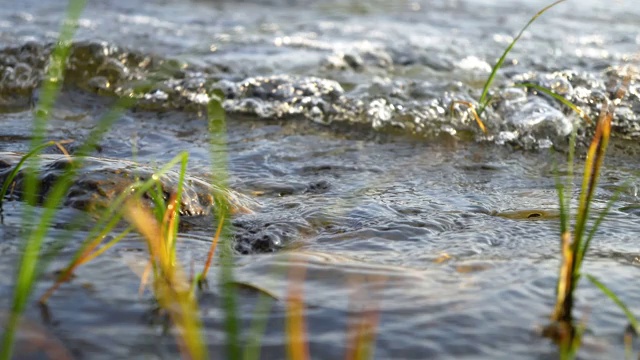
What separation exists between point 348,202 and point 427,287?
3.82ft

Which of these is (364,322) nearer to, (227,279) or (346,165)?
(227,279)

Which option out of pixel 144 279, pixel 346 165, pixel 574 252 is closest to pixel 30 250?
pixel 144 279

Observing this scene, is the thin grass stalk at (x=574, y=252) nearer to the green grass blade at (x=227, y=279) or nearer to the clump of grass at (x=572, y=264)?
the clump of grass at (x=572, y=264)

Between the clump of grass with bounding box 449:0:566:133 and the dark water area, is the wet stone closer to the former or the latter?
the dark water area

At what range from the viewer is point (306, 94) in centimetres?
566

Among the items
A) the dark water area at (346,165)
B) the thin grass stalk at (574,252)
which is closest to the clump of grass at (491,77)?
the dark water area at (346,165)

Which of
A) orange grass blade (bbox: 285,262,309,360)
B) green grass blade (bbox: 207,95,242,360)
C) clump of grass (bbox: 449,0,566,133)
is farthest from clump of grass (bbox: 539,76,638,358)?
clump of grass (bbox: 449,0,566,133)

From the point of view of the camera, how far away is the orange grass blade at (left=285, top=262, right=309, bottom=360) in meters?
1.63

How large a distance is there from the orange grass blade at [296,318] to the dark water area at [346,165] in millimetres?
29

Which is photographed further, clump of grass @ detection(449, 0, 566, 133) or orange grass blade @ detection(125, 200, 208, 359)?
clump of grass @ detection(449, 0, 566, 133)

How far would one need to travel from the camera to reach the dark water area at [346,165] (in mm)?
2211

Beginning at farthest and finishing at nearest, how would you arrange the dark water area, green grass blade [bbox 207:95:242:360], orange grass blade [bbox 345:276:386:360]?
the dark water area
orange grass blade [bbox 345:276:386:360]
green grass blade [bbox 207:95:242:360]

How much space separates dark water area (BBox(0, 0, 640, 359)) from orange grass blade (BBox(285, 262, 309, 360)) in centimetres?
3

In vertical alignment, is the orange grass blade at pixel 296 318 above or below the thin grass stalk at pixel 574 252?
below
